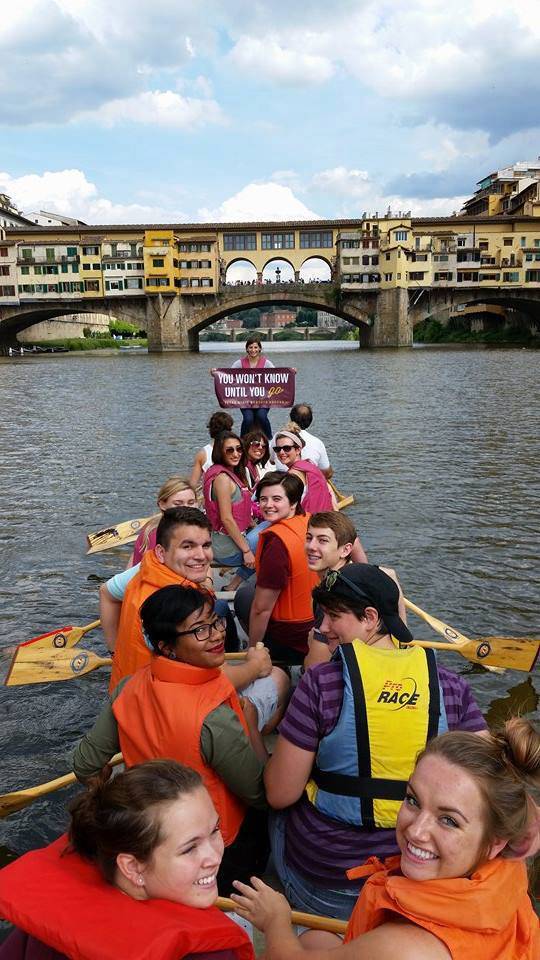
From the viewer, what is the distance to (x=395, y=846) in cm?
263

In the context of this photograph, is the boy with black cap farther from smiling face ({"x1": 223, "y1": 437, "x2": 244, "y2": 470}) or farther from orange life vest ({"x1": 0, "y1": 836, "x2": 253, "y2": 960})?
smiling face ({"x1": 223, "y1": 437, "x2": 244, "y2": 470})

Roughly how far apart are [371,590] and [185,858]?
1.30 metres

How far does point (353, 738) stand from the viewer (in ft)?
8.19

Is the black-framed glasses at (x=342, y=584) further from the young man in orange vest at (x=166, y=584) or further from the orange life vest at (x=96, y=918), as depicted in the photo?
the orange life vest at (x=96, y=918)

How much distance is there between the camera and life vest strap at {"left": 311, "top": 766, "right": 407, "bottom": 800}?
2547 millimetres

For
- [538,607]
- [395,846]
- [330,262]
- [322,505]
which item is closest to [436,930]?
[395,846]

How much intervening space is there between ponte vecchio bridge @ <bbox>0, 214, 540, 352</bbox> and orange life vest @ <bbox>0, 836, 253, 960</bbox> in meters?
69.1

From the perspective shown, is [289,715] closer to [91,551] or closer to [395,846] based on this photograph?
[395,846]

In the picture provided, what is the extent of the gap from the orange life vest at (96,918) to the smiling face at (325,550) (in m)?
2.34

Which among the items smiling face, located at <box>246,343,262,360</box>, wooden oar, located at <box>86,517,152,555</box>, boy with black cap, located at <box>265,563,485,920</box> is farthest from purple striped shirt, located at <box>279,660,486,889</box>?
smiling face, located at <box>246,343,262,360</box>

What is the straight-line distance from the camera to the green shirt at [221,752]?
2.70 meters

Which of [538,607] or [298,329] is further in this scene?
[298,329]

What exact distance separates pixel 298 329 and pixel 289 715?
15281 centimetres

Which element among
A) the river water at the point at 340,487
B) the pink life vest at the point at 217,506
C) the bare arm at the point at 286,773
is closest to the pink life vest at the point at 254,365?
the river water at the point at 340,487
